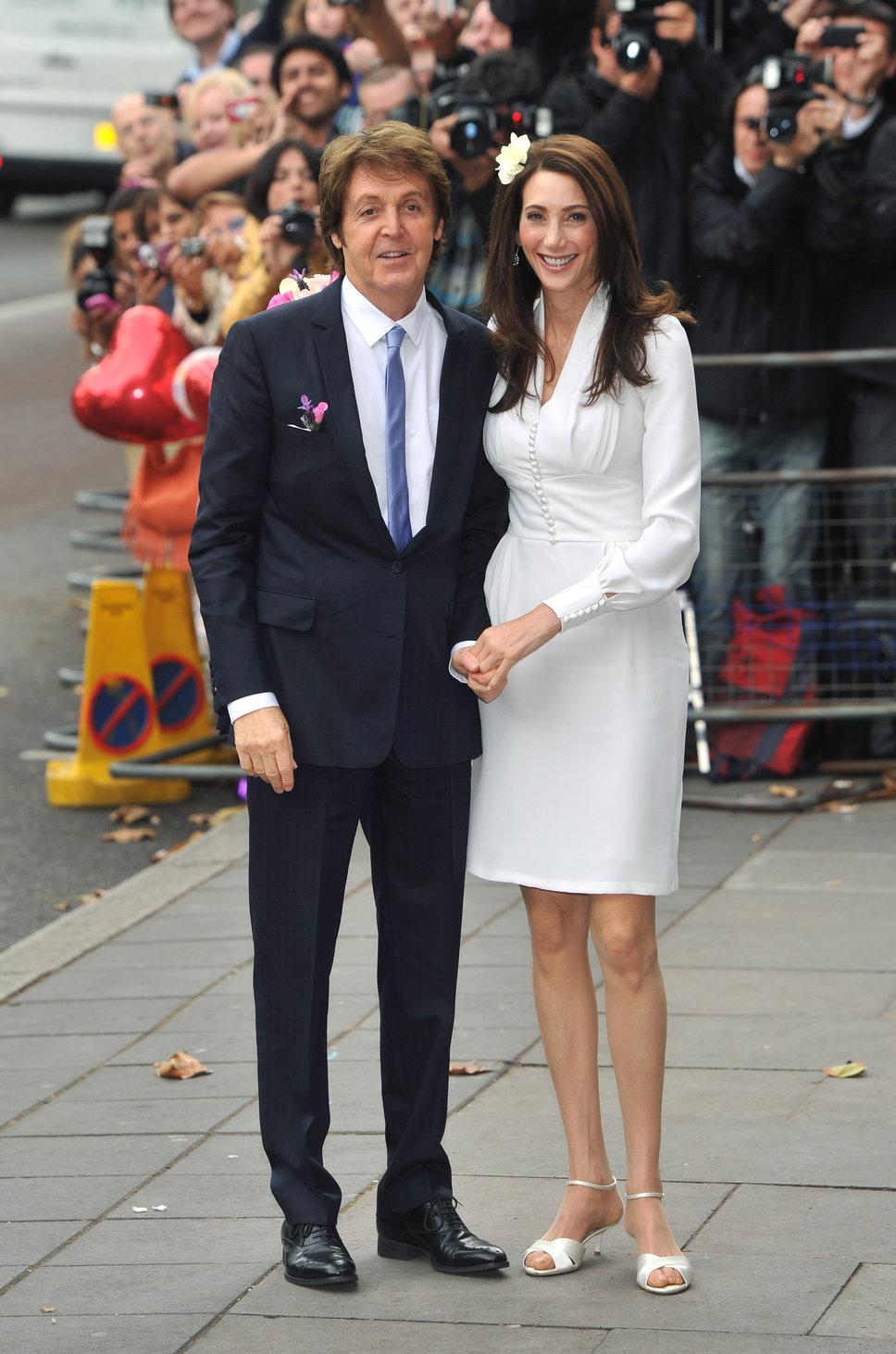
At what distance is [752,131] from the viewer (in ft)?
26.0

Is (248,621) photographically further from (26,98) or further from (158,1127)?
(26,98)

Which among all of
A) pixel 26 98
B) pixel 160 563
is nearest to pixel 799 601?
pixel 160 563

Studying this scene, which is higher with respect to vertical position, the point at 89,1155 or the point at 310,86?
the point at 310,86

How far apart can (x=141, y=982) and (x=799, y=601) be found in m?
2.94

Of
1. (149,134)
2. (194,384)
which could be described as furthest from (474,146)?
(149,134)

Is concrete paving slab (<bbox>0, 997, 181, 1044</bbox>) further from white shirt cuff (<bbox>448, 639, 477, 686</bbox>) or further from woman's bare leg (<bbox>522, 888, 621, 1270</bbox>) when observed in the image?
white shirt cuff (<bbox>448, 639, 477, 686</bbox>)

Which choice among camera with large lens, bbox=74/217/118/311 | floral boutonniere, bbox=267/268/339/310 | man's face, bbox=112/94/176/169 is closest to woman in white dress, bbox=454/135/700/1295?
floral boutonniere, bbox=267/268/339/310

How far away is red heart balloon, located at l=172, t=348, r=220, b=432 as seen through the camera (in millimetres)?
7812

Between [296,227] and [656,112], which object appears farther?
[656,112]

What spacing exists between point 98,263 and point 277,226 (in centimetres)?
227

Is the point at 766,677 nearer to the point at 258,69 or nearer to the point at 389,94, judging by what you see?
the point at 389,94

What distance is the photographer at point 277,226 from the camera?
7.80 meters

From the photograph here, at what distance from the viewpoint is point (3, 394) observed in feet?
55.3

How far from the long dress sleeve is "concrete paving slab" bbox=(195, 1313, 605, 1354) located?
4.11ft
